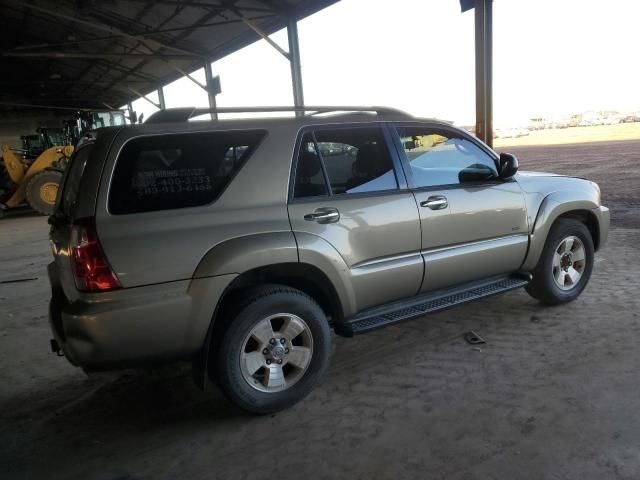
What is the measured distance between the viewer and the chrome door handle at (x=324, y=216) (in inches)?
116

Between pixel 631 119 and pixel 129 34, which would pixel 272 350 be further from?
pixel 631 119

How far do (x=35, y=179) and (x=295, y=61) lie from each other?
8.06 m

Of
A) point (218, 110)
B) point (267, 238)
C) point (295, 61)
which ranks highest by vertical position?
point (295, 61)

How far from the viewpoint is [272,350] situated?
2910 mm

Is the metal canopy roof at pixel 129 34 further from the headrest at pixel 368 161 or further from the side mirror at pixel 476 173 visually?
the headrest at pixel 368 161

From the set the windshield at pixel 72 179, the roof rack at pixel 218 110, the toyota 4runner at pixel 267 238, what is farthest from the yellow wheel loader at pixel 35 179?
the roof rack at pixel 218 110

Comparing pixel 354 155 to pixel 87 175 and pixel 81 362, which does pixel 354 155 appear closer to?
pixel 87 175

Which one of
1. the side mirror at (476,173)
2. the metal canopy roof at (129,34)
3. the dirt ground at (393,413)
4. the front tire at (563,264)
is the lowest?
the dirt ground at (393,413)

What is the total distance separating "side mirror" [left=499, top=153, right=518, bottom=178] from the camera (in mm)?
3783

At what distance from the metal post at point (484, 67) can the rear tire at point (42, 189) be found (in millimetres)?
11072

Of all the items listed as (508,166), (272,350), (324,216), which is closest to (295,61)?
(508,166)

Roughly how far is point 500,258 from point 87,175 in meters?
3.01

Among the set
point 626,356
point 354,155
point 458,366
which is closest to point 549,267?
point 626,356

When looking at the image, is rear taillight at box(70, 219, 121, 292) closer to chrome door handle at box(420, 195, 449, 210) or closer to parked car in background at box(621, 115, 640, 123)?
chrome door handle at box(420, 195, 449, 210)
